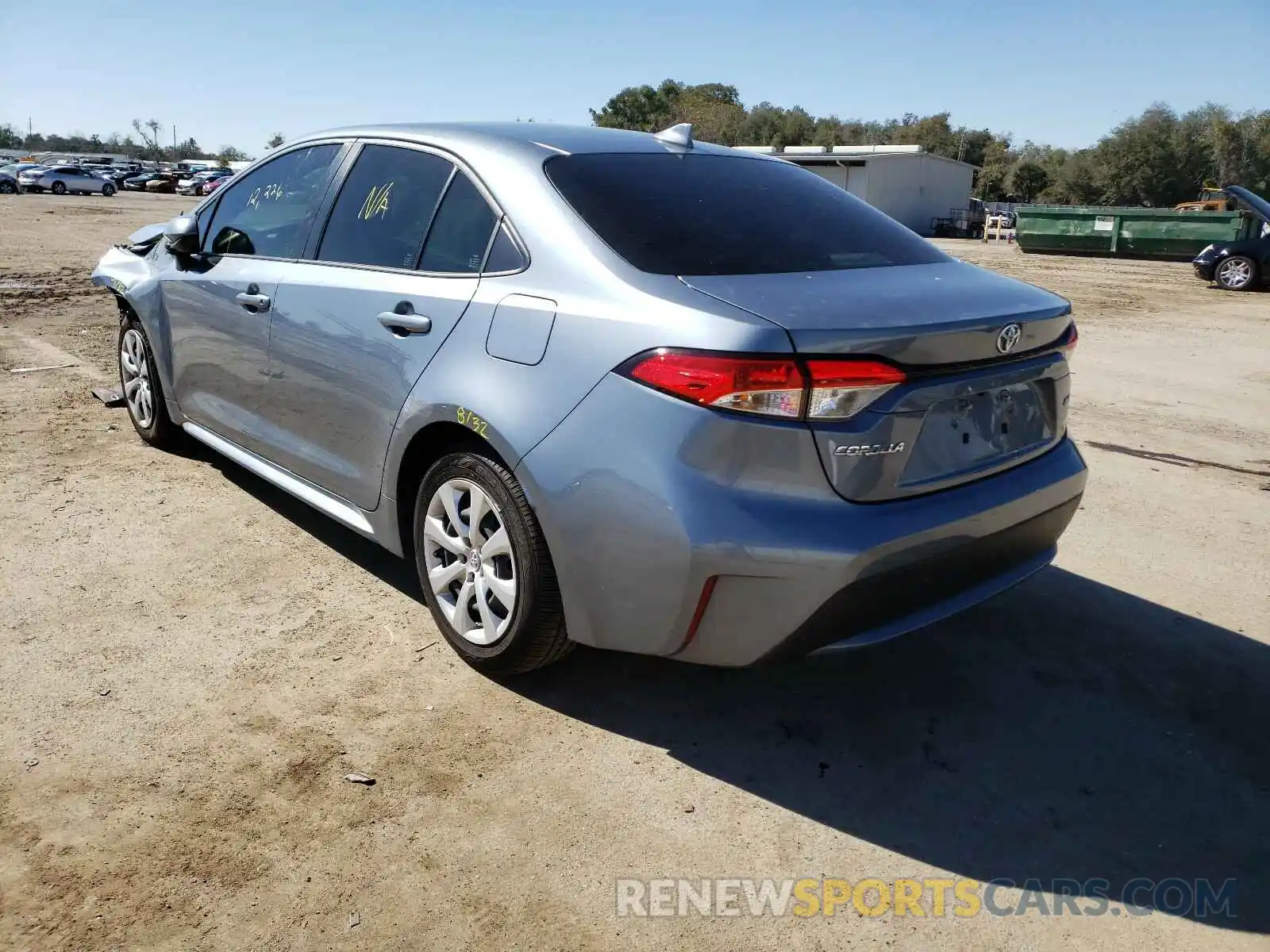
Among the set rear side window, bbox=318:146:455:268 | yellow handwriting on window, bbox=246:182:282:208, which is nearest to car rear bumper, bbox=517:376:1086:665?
rear side window, bbox=318:146:455:268

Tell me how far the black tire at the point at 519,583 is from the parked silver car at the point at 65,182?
53.3 m

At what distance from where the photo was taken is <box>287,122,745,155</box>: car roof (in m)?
3.25

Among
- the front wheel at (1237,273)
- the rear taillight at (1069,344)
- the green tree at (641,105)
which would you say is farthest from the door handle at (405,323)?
the green tree at (641,105)

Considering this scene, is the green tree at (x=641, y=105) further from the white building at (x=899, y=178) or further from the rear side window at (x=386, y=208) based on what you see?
the rear side window at (x=386, y=208)

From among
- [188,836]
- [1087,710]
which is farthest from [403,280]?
[1087,710]

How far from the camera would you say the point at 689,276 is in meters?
2.66

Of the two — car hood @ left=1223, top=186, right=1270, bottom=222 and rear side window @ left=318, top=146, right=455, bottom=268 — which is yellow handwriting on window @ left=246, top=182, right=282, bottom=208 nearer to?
rear side window @ left=318, top=146, right=455, bottom=268

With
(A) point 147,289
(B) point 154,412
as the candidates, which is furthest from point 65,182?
(A) point 147,289

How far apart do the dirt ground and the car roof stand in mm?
1716

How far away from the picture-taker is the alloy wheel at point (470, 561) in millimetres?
2980

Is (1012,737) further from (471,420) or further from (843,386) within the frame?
(471,420)

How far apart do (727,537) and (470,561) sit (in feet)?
3.40

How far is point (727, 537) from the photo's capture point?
2396mm

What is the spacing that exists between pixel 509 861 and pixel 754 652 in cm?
81
